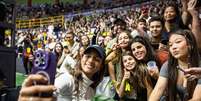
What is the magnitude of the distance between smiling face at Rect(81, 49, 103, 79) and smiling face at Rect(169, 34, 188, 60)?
549mm

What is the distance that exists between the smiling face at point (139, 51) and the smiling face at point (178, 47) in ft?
2.80

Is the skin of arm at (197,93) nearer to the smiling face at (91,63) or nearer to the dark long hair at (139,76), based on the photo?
the smiling face at (91,63)

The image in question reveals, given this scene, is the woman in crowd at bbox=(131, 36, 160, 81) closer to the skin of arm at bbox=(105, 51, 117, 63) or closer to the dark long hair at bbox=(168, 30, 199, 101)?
the dark long hair at bbox=(168, 30, 199, 101)

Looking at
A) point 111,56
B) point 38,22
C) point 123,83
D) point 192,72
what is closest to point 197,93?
point 192,72

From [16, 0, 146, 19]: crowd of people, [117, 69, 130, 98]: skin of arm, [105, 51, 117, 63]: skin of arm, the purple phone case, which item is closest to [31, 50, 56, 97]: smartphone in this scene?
the purple phone case

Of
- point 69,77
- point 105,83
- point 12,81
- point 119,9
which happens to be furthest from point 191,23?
point 119,9

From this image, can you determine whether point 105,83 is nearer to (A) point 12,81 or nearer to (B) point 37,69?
(A) point 12,81

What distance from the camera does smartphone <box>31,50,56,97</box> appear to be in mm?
1286

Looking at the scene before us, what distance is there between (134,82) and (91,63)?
3.23 ft

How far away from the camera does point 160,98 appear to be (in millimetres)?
3195

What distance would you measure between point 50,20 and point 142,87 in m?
23.8

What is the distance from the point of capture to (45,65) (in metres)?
1.30

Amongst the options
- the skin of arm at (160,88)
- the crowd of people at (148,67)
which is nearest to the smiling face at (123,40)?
the crowd of people at (148,67)

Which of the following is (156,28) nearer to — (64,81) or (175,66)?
(175,66)
